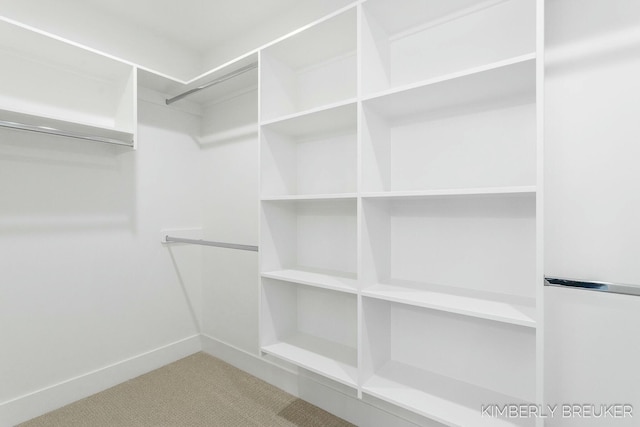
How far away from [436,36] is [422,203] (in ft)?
2.56

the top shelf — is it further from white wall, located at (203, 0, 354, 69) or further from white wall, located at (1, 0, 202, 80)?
white wall, located at (1, 0, 202, 80)

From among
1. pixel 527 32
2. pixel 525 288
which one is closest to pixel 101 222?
pixel 525 288

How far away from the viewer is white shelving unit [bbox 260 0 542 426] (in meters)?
1.19

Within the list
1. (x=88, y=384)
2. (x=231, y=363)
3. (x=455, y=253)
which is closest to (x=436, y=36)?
(x=455, y=253)

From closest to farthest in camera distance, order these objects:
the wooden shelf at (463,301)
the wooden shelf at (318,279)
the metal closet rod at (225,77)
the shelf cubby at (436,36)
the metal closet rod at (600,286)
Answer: the metal closet rod at (600,286), the wooden shelf at (463,301), the shelf cubby at (436,36), the wooden shelf at (318,279), the metal closet rod at (225,77)

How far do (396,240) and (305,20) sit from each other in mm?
1467

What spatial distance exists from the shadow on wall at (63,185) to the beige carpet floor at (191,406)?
1066mm

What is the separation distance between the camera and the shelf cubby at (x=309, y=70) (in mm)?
1550

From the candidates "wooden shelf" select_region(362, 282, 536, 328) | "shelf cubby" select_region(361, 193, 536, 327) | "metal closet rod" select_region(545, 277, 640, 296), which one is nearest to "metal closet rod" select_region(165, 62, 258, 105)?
"shelf cubby" select_region(361, 193, 536, 327)

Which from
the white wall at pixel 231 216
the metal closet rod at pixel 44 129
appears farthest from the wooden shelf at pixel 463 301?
the metal closet rod at pixel 44 129

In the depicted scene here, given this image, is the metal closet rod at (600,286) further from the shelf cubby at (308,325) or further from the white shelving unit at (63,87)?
the white shelving unit at (63,87)

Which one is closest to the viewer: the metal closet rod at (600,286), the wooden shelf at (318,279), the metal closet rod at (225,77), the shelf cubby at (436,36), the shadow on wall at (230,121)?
the metal closet rod at (600,286)

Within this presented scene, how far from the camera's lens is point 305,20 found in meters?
1.89

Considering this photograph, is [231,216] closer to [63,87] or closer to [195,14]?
[63,87]
